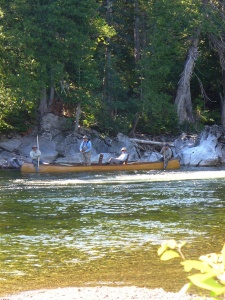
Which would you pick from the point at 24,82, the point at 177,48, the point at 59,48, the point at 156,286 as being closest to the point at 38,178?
the point at 24,82

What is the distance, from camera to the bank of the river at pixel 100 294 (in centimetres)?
758

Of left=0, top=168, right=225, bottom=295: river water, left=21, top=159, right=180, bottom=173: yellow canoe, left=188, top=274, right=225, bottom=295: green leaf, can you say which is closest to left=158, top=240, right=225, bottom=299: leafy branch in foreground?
left=188, top=274, right=225, bottom=295: green leaf

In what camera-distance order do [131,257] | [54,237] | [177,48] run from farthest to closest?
[177,48] < [54,237] < [131,257]

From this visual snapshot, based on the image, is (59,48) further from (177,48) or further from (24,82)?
(177,48)

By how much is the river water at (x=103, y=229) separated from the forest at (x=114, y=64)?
12.0m

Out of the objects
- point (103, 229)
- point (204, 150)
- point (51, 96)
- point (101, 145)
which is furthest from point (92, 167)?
point (103, 229)

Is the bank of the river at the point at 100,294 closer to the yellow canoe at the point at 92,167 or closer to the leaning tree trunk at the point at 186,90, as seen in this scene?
the yellow canoe at the point at 92,167

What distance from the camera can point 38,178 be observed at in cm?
2778

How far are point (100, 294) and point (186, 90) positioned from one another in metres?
35.4

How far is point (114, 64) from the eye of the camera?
42.5m

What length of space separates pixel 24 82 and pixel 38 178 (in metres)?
8.74

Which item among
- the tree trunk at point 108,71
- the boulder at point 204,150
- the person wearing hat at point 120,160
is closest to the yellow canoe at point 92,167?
the person wearing hat at point 120,160

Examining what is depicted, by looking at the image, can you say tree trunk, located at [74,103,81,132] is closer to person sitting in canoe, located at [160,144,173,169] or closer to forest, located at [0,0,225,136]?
forest, located at [0,0,225,136]

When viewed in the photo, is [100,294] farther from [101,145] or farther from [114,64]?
[114,64]
